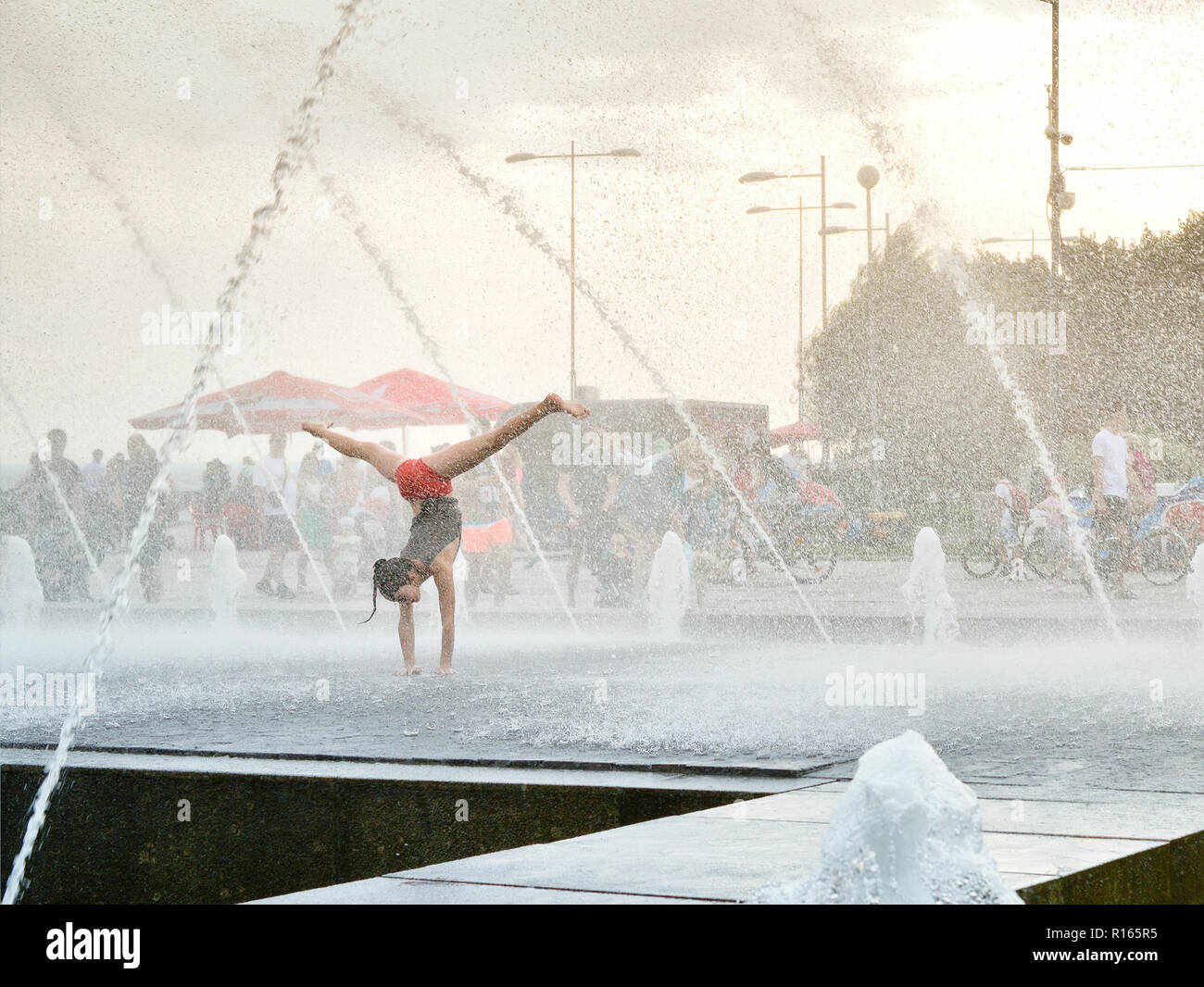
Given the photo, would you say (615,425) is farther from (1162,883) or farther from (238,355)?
(1162,883)

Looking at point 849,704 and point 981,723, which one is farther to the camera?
point 849,704

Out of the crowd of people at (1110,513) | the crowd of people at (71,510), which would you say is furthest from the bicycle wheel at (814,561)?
the crowd of people at (71,510)

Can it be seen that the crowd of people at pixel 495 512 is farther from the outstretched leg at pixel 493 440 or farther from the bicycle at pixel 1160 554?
the outstretched leg at pixel 493 440

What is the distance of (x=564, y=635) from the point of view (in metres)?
13.4

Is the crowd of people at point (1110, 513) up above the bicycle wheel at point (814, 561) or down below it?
above

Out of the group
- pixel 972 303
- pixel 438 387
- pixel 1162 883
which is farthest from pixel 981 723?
pixel 972 303

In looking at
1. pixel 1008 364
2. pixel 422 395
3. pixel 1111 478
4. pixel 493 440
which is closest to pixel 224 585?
pixel 493 440

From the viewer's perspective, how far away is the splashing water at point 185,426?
6012 mm

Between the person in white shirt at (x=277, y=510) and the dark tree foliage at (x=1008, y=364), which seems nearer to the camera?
the person in white shirt at (x=277, y=510)

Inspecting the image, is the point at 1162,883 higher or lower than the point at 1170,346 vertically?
lower

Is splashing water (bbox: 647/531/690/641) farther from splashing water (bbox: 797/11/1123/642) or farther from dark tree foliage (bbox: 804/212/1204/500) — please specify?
dark tree foliage (bbox: 804/212/1204/500)

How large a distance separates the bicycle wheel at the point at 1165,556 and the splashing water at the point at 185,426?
31.2 feet

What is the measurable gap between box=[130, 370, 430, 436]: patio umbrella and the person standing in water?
37.3 ft
